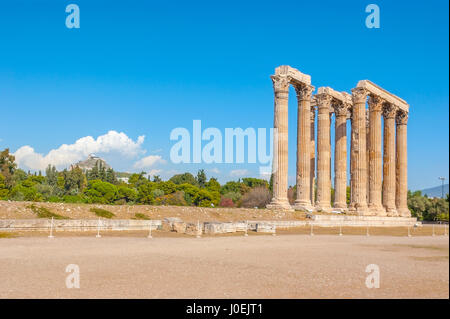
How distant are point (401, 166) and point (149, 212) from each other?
34.5 m

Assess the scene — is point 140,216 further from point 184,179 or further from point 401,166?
point 184,179

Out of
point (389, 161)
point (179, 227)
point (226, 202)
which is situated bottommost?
point (226, 202)

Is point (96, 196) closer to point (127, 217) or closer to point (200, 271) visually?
point (127, 217)

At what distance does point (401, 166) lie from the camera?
50.6m

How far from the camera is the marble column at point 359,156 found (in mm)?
42925

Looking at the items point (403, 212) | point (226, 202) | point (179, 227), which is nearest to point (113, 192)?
point (226, 202)

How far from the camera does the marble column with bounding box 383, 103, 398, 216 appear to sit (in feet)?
158

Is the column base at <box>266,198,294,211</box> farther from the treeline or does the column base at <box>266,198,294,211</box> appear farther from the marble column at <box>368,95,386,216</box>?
the treeline

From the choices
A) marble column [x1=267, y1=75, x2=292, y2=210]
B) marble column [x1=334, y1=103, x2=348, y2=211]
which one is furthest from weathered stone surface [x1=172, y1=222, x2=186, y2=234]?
marble column [x1=334, y1=103, x2=348, y2=211]

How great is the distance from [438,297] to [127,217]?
2214cm

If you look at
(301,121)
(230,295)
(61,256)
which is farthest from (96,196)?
(230,295)

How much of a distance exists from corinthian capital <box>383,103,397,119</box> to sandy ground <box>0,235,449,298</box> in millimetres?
37872
